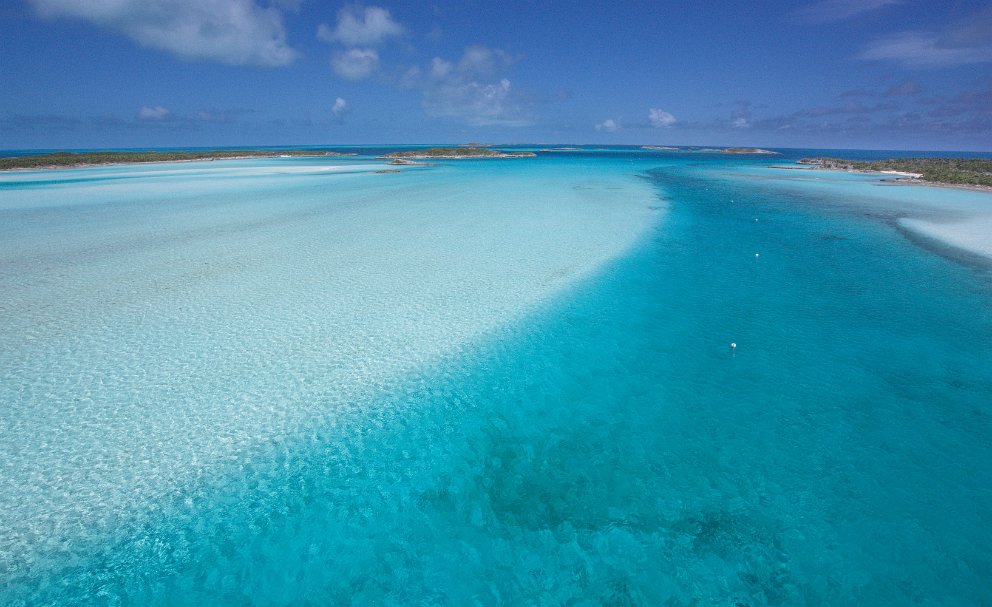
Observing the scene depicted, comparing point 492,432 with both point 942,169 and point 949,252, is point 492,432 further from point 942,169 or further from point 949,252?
point 942,169

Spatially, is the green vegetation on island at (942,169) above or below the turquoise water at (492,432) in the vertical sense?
above

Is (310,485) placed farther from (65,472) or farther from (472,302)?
(472,302)

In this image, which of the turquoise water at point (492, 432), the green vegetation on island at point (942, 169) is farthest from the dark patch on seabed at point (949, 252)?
the green vegetation on island at point (942, 169)

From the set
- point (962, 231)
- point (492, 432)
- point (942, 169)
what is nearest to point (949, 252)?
point (962, 231)

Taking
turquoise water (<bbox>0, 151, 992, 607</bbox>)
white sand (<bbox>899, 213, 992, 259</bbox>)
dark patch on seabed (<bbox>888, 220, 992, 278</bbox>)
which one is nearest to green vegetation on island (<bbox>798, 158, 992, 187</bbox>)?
white sand (<bbox>899, 213, 992, 259</bbox>)

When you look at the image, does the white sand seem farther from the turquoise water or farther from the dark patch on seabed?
the turquoise water

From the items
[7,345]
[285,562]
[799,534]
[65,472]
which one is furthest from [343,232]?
[799,534]

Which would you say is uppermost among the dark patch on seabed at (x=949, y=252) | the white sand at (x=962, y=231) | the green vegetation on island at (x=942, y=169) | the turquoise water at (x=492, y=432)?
the green vegetation on island at (x=942, y=169)

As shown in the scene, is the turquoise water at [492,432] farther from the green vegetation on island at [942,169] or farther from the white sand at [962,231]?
the green vegetation on island at [942,169]

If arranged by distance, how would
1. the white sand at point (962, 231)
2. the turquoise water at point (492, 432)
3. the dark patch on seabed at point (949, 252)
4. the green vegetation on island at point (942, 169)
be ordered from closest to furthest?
the turquoise water at point (492, 432)
the dark patch on seabed at point (949, 252)
the white sand at point (962, 231)
the green vegetation on island at point (942, 169)
